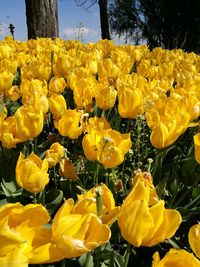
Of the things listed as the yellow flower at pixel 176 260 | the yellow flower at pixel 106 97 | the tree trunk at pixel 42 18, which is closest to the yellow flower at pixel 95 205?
the yellow flower at pixel 176 260

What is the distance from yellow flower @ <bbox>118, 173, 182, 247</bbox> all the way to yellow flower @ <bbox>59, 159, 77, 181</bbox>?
0.66 meters

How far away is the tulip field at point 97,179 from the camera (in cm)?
108

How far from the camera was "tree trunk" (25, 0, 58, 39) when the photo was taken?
8.60m

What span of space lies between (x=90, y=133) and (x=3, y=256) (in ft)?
3.34

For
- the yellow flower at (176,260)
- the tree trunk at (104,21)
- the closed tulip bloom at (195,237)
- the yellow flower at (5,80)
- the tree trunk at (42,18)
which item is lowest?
the yellow flower at (176,260)

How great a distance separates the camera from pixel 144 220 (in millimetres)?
1156

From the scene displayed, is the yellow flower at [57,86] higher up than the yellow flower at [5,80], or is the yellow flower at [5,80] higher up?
the yellow flower at [5,80]

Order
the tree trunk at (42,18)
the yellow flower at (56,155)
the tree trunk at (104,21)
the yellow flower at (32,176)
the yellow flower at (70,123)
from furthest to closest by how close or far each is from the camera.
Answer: the tree trunk at (104,21)
the tree trunk at (42,18)
the yellow flower at (70,123)
the yellow flower at (56,155)
the yellow flower at (32,176)

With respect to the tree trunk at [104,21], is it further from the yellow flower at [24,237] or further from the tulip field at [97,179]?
the yellow flower at [24,237]

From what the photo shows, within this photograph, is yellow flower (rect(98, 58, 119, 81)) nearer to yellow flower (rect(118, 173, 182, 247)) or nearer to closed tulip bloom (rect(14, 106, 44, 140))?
closed tulip bloom (rect(14, 106, 44, 140))

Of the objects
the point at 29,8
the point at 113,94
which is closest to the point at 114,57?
the point at 113,94

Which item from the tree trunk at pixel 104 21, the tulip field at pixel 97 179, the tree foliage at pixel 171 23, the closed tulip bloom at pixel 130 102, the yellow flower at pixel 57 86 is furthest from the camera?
the tree foliage at pixel 171 23

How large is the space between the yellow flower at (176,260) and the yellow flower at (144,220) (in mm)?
78

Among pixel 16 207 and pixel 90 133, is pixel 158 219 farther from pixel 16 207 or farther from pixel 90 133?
pixel 90 133
